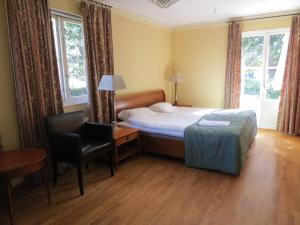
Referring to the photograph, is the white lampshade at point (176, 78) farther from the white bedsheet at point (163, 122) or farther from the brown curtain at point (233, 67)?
the white bedsheet at point (163, 122)

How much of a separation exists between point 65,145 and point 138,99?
2.31 metres

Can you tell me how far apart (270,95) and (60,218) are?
4.92 m

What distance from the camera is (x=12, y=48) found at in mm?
2512

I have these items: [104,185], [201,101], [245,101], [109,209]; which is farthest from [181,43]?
[109,209]

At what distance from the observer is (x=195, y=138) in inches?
124

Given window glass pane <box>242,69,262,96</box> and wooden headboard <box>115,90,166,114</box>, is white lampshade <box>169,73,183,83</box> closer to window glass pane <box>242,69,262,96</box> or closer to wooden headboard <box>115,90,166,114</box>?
wooden headboard <box>115,90,166,114</box>

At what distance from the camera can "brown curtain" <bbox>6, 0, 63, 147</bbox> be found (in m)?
2.50

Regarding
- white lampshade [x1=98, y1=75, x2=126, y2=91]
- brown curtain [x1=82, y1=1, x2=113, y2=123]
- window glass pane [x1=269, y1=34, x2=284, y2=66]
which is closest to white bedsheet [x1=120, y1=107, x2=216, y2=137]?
brown curtain [x1=82, y1=1, x2=113, y2=123]

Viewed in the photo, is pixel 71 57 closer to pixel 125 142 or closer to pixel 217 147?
pixel 125 142

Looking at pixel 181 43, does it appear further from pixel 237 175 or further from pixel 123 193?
pixel 123 193

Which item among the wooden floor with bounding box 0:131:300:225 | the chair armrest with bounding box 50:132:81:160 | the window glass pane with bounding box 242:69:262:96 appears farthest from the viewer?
the window glass pane with bounding box 242:69:262:96

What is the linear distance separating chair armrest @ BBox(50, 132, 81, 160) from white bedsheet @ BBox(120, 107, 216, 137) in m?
1.40

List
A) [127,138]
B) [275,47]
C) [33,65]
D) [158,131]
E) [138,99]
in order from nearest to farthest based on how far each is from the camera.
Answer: [33,65]
[127,138]
[158,131]
[138,99]
[275,47]

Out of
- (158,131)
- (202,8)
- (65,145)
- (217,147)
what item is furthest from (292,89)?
(65,145)
